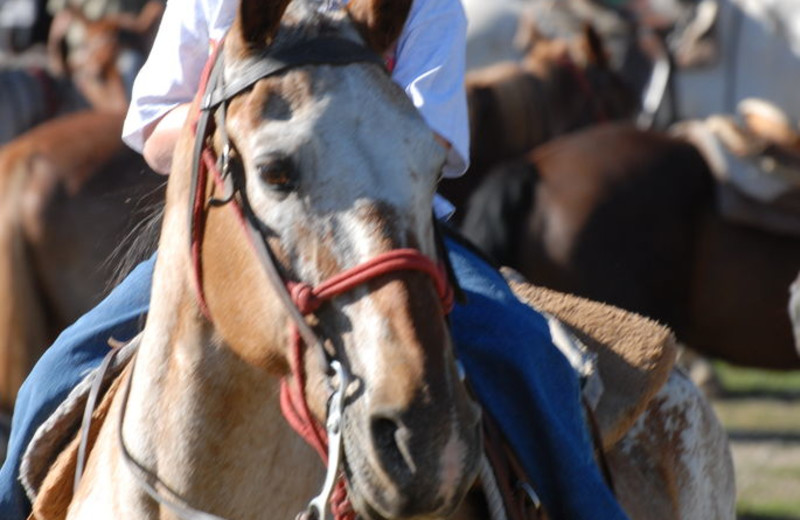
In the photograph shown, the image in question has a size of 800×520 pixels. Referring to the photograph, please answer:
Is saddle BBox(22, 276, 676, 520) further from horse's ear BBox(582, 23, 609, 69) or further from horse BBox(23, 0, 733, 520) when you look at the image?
horse's ear BBox(582, 23, 609, 69)

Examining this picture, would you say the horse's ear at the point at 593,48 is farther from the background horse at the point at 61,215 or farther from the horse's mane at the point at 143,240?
the horse's mane at the point at 143,240

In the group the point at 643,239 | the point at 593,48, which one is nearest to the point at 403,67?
the point at 643,239

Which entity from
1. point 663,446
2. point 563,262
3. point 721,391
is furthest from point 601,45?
point 663,446

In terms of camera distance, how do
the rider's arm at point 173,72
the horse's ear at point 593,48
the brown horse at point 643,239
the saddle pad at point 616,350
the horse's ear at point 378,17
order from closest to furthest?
the horse's ear at point 378,17, the rider's arm at point 173,72, the saddle pad at point 616,350, the brown horse at point 643,239, the horse's ear at point 593,48

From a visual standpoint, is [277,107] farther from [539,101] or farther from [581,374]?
[539,101]

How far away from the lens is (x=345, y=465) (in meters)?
2.07

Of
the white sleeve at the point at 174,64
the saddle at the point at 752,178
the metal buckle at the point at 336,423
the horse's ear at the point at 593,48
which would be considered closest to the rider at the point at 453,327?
the white sleeve at the point at 174,64

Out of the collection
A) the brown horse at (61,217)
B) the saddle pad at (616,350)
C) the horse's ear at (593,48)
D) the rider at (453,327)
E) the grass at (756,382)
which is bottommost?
the grass at (756,382)

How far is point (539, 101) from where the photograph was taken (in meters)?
8.04

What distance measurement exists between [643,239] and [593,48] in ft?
7.75

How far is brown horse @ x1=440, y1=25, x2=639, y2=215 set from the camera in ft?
25.0

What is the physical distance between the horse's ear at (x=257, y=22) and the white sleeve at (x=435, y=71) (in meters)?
0.46

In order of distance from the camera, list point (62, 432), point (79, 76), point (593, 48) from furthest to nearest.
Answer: point (79, 76) < point (593, 48) < point (62, 432)

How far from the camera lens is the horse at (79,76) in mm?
9156
